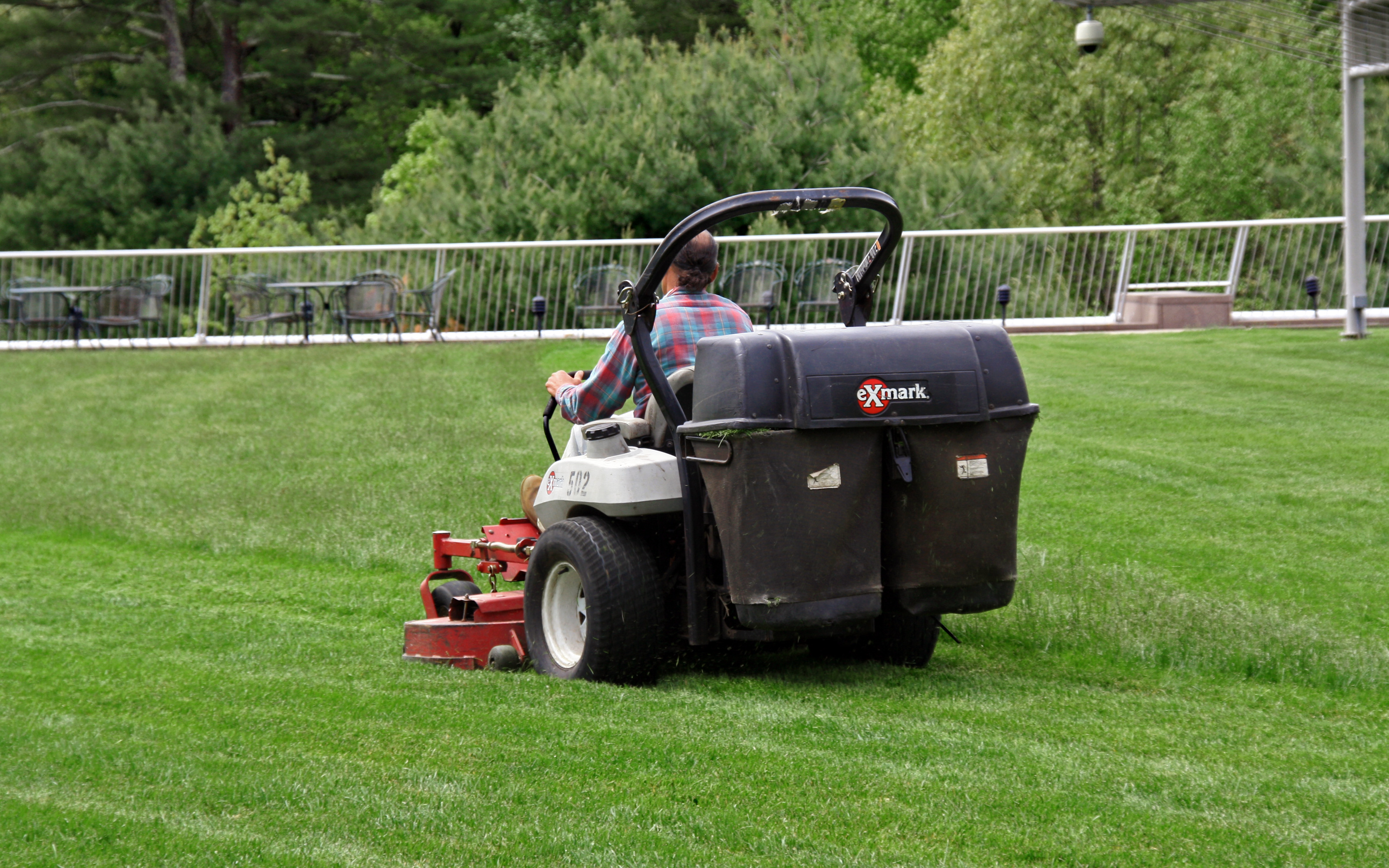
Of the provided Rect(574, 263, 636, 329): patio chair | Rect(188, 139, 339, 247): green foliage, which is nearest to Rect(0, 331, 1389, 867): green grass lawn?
Rect(574, 263, 636, 329): patio chair

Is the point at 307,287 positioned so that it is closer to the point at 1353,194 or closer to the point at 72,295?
the point at 72,295

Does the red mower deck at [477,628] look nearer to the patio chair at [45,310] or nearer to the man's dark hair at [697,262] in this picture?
the man's dark hair at [697,262]

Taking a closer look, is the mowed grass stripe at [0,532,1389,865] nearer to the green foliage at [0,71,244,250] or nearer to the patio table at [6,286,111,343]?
the patio table at [6,286,111,343]

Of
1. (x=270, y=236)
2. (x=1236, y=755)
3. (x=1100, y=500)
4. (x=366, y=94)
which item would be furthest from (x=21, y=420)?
(x=366, y=94)

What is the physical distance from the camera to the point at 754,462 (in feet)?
15.4

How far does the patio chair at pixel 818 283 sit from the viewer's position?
18.2 m

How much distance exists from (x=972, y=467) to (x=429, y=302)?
15.6 metres

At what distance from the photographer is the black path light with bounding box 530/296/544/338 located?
18500mm

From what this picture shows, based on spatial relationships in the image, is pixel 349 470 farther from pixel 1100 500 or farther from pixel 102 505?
pixel 1100 500

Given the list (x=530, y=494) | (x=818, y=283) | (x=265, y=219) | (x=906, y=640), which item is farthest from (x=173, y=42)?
(x=906, y=640)

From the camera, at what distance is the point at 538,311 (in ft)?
61.4

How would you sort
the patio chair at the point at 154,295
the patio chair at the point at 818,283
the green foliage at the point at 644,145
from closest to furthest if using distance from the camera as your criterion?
the patio chair at the point at 818,283, the patio chair at the point at 154,295, the green foliage at the point at 644,145

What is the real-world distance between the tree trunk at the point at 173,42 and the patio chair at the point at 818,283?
29.9 meters

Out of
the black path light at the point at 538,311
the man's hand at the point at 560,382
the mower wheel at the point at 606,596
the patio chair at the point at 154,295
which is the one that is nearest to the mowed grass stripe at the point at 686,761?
the mower wheel at the point at 606,596
